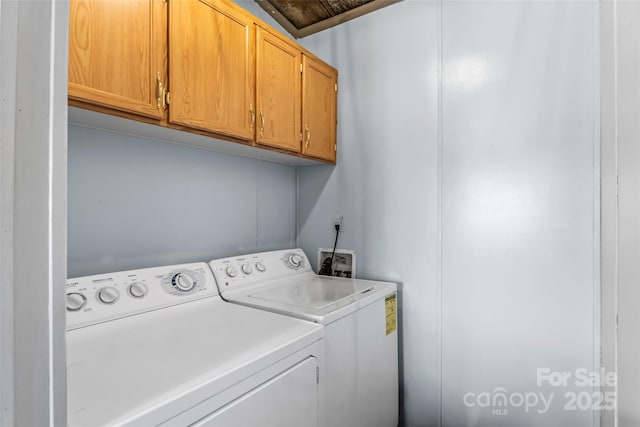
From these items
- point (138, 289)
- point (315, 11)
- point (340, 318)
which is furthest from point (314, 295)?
point (315, 11)

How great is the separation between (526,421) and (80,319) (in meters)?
2.02

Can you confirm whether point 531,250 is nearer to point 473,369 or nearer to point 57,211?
point 473,369

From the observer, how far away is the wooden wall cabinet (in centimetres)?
97

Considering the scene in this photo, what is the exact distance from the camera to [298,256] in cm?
207

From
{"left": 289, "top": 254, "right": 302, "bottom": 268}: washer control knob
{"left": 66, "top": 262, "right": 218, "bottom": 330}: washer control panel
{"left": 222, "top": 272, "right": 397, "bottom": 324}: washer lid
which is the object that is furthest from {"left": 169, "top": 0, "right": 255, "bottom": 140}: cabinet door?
{"left": 289, "top": 254, "right": 302, "bottom": 268}: washer control knob

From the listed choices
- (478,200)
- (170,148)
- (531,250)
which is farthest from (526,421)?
(170,148)

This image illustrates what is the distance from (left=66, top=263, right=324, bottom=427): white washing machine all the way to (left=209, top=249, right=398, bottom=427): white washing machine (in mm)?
97

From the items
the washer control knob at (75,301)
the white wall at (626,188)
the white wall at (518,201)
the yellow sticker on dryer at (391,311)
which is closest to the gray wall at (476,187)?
the white wall at (518,201)

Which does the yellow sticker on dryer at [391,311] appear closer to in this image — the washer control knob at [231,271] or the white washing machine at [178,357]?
the white washing machine at [178,357]

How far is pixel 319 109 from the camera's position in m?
1.93

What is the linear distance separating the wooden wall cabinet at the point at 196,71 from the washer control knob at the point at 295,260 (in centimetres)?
66

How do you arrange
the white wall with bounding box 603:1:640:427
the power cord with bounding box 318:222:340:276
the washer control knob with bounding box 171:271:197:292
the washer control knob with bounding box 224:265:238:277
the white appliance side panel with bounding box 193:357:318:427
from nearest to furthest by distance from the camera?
the white wall with bounding box 603:1:640:427 → the white appliance side panel with bounding box 193:357:318:427 → the washer control knob with bounding box 171:271:197:292 → the washer control knob with bounding box 224:265:238:277 → the power cord with bounding box 318:222:340:276

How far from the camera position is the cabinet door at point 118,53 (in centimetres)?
92

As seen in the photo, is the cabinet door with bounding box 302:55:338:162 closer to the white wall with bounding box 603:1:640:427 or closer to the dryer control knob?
the dryer control knob
